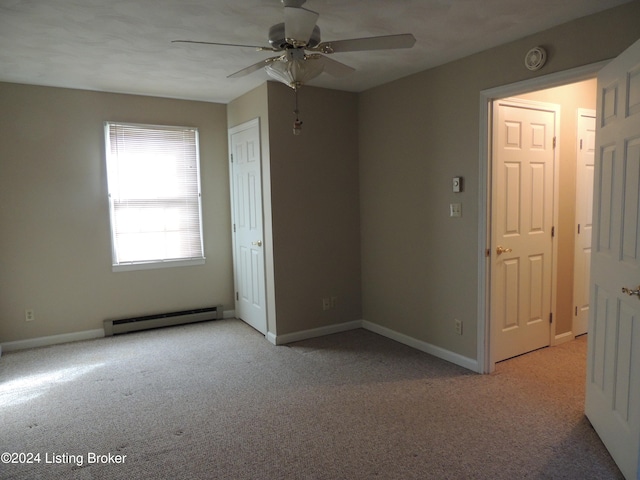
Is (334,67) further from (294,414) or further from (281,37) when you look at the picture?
(294,414)

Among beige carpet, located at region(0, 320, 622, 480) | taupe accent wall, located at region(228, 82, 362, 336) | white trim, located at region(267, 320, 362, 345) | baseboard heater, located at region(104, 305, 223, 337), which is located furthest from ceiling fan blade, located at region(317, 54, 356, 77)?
baseboard heater, located at region(104, 305, 223, 337)

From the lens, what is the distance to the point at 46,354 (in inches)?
158

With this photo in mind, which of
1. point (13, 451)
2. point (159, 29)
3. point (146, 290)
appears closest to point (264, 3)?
point (159, 29)

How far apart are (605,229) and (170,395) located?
2.99 m

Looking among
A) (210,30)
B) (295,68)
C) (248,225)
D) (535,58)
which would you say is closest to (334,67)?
(295,68)

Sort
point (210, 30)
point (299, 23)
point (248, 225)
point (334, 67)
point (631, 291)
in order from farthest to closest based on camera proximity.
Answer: point (248, 225)
point (210, 30)
point (334, 67)
point (631, 291)
point (299, 23)

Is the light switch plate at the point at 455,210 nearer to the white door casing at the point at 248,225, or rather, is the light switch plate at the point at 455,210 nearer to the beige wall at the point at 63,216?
the white door casing at the point at 248,225

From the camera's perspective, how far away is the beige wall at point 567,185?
151 inches

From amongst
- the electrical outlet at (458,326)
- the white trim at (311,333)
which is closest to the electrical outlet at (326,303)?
the white trim at (311,333)

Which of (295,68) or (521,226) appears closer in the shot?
(295,68)

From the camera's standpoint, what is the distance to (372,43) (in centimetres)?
207

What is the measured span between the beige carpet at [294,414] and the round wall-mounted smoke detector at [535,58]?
224 centimetres

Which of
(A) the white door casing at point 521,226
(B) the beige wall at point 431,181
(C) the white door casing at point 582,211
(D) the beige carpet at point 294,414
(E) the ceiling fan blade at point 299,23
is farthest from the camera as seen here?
(C) the white door casing at point 582,211

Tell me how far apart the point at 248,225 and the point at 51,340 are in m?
2.24
